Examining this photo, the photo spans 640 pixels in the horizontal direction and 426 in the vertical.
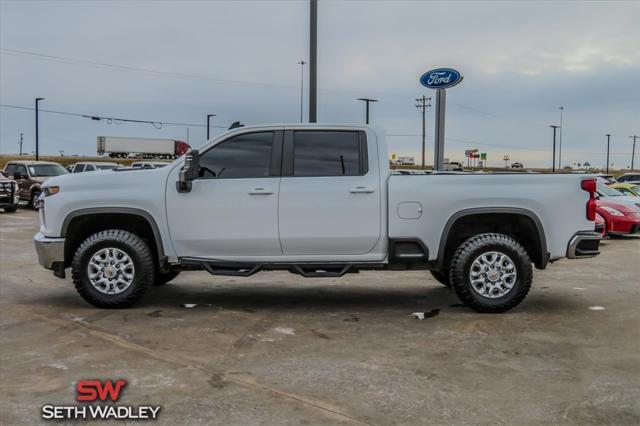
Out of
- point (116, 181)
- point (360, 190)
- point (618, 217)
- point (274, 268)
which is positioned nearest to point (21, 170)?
point (116, 181)

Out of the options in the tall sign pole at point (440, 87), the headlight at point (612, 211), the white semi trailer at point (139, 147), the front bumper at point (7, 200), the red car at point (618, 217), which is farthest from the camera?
the white semi trailer at point (139, 147)

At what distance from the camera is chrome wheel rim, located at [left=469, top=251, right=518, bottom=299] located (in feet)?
22.5

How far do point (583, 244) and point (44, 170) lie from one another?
23.1m

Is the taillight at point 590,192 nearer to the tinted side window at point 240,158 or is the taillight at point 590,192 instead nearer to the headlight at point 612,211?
the tinted side window at point 240,158

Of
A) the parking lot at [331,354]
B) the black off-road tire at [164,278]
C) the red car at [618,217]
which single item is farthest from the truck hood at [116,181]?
the red car at [618,217]

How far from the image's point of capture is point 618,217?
1520cm

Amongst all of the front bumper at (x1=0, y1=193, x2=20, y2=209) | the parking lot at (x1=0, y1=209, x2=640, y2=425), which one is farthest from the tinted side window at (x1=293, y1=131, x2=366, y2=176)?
the front bumper at (x1=0, y1=193, x2=20, y2=209)

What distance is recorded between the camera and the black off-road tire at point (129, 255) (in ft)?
22.8

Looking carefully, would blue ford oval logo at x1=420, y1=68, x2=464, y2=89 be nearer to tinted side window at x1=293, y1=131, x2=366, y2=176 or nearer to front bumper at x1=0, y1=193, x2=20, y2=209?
tinted side window at x1=293, y1=131, x2=366, y2=176

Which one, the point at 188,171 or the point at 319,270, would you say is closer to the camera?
the point at 188,171

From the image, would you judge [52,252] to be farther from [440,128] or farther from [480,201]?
[440,128]

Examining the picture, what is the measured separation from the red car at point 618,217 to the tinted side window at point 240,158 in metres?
11.1

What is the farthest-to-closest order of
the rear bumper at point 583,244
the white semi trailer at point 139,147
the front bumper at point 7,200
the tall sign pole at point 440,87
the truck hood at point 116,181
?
the white semi trailer at point 139,147 → the front bumper at point 7,200 → the tall sign pole at point 440,87 → the truck hood at point 116,181 → the rear bumper at point 583,244

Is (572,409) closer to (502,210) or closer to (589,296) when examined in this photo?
(502,210)
